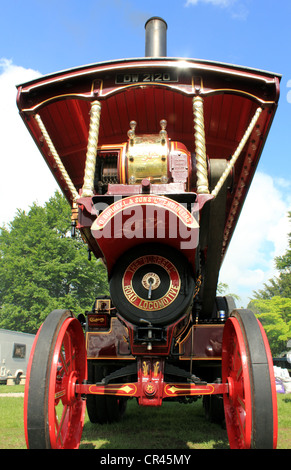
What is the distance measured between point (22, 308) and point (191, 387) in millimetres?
20579

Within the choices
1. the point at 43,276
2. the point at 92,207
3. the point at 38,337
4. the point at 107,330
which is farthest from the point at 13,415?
the point at 43,276

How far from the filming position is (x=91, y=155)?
3104mm

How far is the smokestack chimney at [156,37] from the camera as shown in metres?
4.74

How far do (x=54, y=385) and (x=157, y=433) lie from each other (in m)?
2.41

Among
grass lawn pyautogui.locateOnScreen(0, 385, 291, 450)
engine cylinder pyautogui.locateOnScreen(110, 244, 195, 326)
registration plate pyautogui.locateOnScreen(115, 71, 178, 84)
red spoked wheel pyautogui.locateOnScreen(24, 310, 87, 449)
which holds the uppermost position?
registration plate pyautogui.locateOnScreen(115, 71, 178, 84)

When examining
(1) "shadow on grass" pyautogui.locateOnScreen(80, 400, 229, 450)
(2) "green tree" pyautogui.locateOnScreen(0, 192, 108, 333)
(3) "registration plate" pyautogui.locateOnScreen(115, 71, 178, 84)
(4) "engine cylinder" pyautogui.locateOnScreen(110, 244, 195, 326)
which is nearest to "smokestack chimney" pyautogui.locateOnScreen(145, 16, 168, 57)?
(3) "registration plate" pyautogui.locateOnScreen(115, 71, 178, 84)

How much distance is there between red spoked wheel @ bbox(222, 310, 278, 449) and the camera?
2164mm

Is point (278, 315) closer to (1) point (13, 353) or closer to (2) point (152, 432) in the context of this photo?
(1) point (13, 353)

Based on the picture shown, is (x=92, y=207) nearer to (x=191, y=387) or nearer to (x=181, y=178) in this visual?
(x=181, y=178)

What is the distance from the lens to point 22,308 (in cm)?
2172

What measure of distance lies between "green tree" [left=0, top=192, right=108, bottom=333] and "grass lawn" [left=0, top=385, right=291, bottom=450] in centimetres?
1521

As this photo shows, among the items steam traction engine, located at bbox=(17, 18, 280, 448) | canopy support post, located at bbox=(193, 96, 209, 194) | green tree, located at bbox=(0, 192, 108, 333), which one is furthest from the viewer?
green tree, located at bbox=(0, 192, 108, 333)

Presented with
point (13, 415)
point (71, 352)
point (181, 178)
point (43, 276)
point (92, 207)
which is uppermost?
point (43, 276)

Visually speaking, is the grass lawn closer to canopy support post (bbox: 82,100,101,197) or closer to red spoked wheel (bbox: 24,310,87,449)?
red spoked wheel (bbox: 24,310,87,449)
